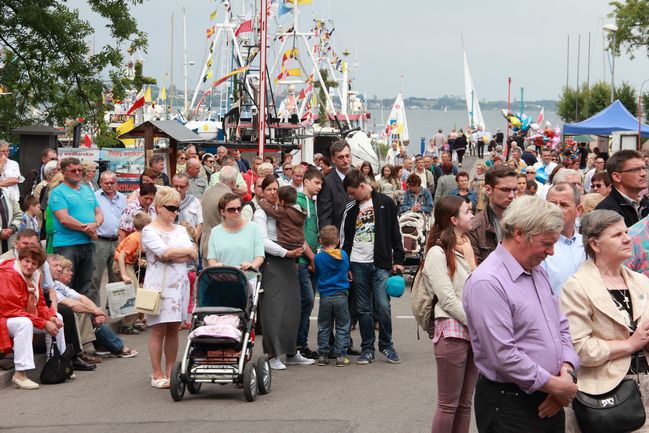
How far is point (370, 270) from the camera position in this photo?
11648 millimetres

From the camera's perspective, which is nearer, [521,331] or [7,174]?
[521,331]

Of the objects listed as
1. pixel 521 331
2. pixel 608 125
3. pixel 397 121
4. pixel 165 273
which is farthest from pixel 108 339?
pixel 397 121

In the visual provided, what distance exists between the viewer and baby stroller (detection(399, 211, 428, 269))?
1792cm

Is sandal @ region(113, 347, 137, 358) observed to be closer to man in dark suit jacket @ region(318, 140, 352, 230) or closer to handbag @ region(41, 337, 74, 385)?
handbag @ region(41, 337, 74, 385)

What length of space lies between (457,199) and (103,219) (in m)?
6.69

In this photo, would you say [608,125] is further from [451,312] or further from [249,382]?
[451,312]

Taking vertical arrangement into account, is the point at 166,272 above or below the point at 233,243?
below

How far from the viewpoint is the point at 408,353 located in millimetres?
12227

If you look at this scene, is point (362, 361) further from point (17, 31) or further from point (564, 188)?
point (17, 31)

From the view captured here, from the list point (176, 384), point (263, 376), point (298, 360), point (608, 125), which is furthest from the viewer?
point (608, 125)


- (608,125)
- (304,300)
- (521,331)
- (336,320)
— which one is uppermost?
(608,125)

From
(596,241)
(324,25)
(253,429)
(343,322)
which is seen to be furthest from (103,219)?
(324,25)

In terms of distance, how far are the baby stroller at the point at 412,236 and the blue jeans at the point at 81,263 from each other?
20.8 feet

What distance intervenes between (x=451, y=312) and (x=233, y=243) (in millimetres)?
3963
